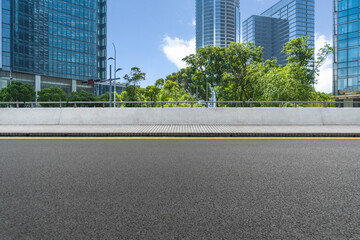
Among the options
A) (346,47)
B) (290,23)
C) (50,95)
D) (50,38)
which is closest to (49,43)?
(50,38)

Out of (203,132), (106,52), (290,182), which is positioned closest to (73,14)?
(106,52)

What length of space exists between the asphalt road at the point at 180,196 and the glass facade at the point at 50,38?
78581mm

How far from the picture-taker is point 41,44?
83.8 metres

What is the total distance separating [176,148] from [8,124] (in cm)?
1187

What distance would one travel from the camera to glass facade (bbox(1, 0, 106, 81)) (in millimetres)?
74312

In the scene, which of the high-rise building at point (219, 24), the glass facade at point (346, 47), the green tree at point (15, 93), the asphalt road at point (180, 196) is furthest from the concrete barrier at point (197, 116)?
the high-rise building at point (219, 24)

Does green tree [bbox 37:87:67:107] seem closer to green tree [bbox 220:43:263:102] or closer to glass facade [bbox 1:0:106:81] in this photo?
glass facade [bbox 1:0:106:81]

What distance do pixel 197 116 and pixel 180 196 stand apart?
1124cm

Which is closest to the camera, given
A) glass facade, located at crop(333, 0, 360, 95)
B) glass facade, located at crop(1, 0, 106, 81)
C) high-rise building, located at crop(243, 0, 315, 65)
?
glass facade, located at crop(333, 0, 360, 95)

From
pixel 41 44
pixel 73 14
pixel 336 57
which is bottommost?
pixel 336 57

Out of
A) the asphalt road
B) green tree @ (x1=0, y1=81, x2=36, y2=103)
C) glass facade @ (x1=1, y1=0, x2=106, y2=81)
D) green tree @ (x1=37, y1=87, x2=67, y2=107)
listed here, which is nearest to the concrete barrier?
the asphalt road

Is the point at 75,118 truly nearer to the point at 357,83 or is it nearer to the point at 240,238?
the point at 240,238

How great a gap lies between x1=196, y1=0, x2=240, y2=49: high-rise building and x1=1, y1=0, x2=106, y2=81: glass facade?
102m

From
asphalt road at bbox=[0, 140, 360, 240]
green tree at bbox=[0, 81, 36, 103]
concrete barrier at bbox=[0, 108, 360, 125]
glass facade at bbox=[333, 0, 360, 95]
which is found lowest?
asphalt road at bbox=[0, 140, 360, 240]
